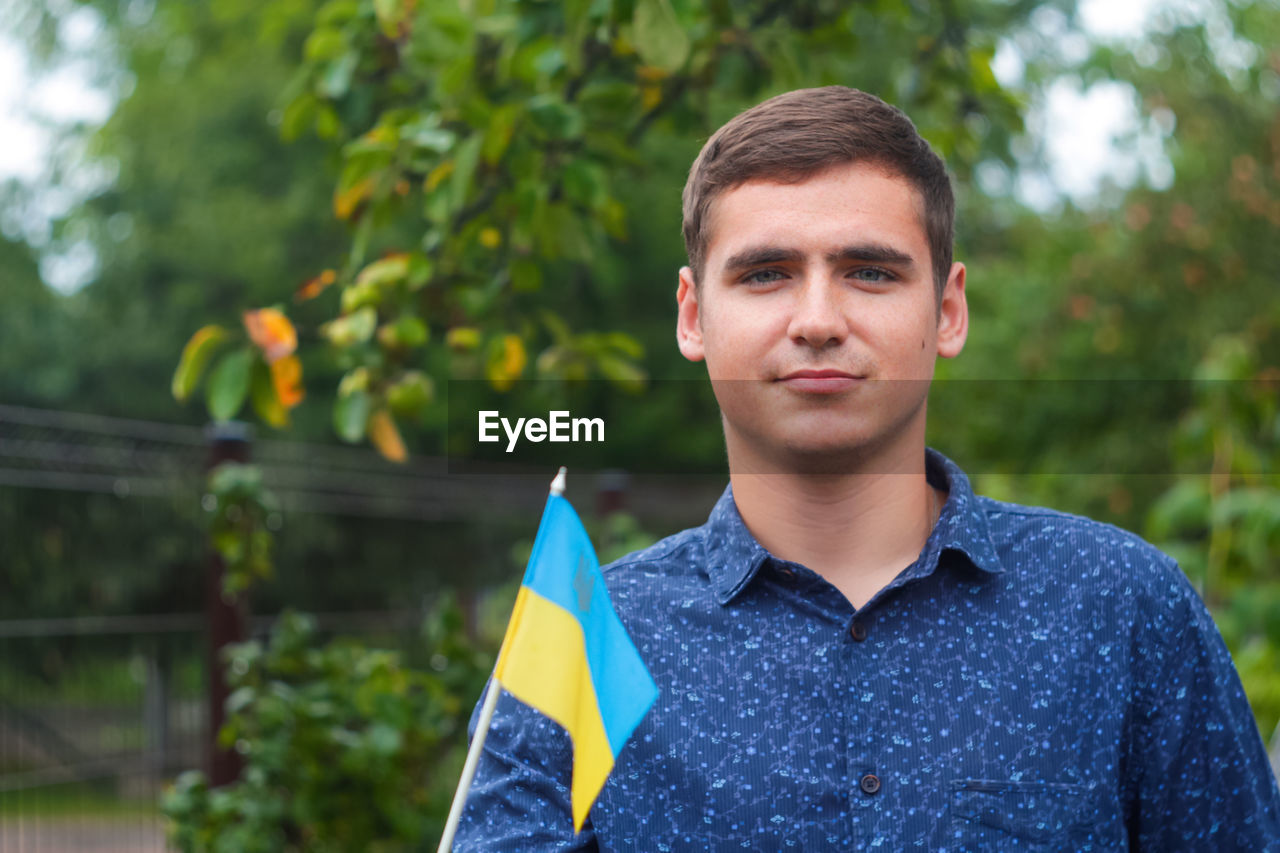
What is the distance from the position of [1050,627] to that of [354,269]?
2.20 m

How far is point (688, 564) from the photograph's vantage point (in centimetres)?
166

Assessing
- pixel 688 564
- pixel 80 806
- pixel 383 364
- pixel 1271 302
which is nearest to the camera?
pixel 688 564

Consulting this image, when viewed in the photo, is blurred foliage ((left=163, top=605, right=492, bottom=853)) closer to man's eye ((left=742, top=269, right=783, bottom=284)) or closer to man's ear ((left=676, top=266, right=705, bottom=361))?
man's ear ((left=676, top=266, right=705, bottom=361))

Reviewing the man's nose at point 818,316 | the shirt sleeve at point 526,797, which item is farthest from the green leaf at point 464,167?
the shirt sleeve at point 526,797

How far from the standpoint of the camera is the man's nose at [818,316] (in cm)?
149

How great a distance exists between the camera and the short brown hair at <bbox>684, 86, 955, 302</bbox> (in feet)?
5.11

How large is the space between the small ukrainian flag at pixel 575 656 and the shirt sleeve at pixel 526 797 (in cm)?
11

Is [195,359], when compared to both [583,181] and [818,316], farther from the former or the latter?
[818,316]

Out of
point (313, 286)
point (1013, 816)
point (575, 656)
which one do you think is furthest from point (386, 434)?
point (1013, 816)

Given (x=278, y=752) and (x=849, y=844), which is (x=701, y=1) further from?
(x=278, y=752)

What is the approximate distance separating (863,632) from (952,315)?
1.41ft

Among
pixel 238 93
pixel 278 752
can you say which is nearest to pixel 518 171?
pixel 278 752

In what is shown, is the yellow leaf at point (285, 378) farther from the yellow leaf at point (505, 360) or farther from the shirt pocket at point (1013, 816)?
the shirt pocket at point (1013, 816)

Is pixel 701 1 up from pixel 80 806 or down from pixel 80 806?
up
